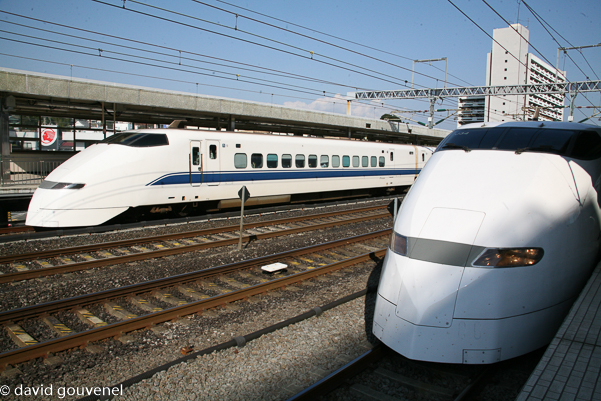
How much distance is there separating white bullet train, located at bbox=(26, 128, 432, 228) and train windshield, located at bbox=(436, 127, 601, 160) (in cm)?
906

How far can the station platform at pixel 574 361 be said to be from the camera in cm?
325

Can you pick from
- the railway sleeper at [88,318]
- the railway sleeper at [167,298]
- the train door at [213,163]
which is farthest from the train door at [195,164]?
the railway sleeper at [88,318]

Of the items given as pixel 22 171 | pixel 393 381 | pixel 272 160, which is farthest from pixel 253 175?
pixel 393 381

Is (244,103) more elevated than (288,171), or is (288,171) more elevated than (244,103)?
(244,103)

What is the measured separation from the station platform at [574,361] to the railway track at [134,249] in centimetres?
773

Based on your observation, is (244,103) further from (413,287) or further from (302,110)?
(413,287)

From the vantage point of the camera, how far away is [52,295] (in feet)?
22.7

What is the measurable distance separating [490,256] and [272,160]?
40.4 ft

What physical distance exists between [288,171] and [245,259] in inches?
302

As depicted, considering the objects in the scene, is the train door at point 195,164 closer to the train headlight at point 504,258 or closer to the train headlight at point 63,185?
the train headlight at point 63,185

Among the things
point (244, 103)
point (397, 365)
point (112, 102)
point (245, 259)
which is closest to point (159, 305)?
point (245, 259)

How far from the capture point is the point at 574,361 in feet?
12.0

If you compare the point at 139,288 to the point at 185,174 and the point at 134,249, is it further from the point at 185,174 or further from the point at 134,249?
the point at 185,174

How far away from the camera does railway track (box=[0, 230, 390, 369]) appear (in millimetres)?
5297
